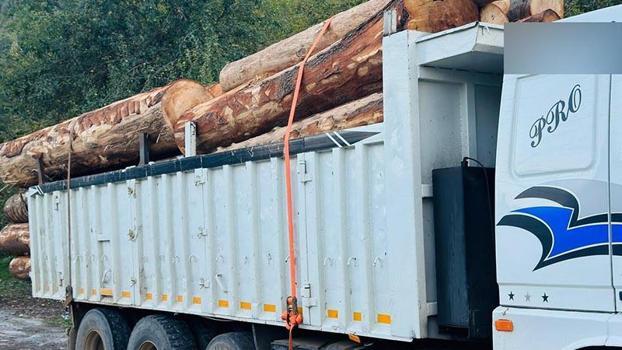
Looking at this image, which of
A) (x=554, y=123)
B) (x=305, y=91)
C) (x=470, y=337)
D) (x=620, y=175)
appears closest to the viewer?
(x=620, y=175)

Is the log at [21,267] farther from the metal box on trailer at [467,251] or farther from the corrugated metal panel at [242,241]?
the metal box on trailer at [467,251]

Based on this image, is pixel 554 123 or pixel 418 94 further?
pixel 418 94

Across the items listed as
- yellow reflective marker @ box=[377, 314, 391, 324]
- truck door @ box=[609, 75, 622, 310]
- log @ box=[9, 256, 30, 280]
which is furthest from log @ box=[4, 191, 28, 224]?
truck door @ box=[609, 75, 622, 310]

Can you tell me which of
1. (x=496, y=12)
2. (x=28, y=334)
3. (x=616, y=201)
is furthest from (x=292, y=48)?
(x=28, y=334)

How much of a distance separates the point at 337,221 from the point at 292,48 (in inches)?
107

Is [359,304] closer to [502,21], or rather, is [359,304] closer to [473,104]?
[473,104]

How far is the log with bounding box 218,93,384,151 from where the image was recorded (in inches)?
248

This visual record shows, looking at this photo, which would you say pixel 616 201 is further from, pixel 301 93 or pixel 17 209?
pixel 17 209

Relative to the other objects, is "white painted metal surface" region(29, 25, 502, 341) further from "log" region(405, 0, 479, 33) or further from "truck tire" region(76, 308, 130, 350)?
"log" region(405, 0, 479, 33)

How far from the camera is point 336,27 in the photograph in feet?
24.2

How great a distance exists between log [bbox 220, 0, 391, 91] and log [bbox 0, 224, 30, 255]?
7741 mm

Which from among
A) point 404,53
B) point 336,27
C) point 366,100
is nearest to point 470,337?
point 404,53

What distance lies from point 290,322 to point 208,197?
5.03 feet

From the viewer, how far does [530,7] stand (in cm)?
610
